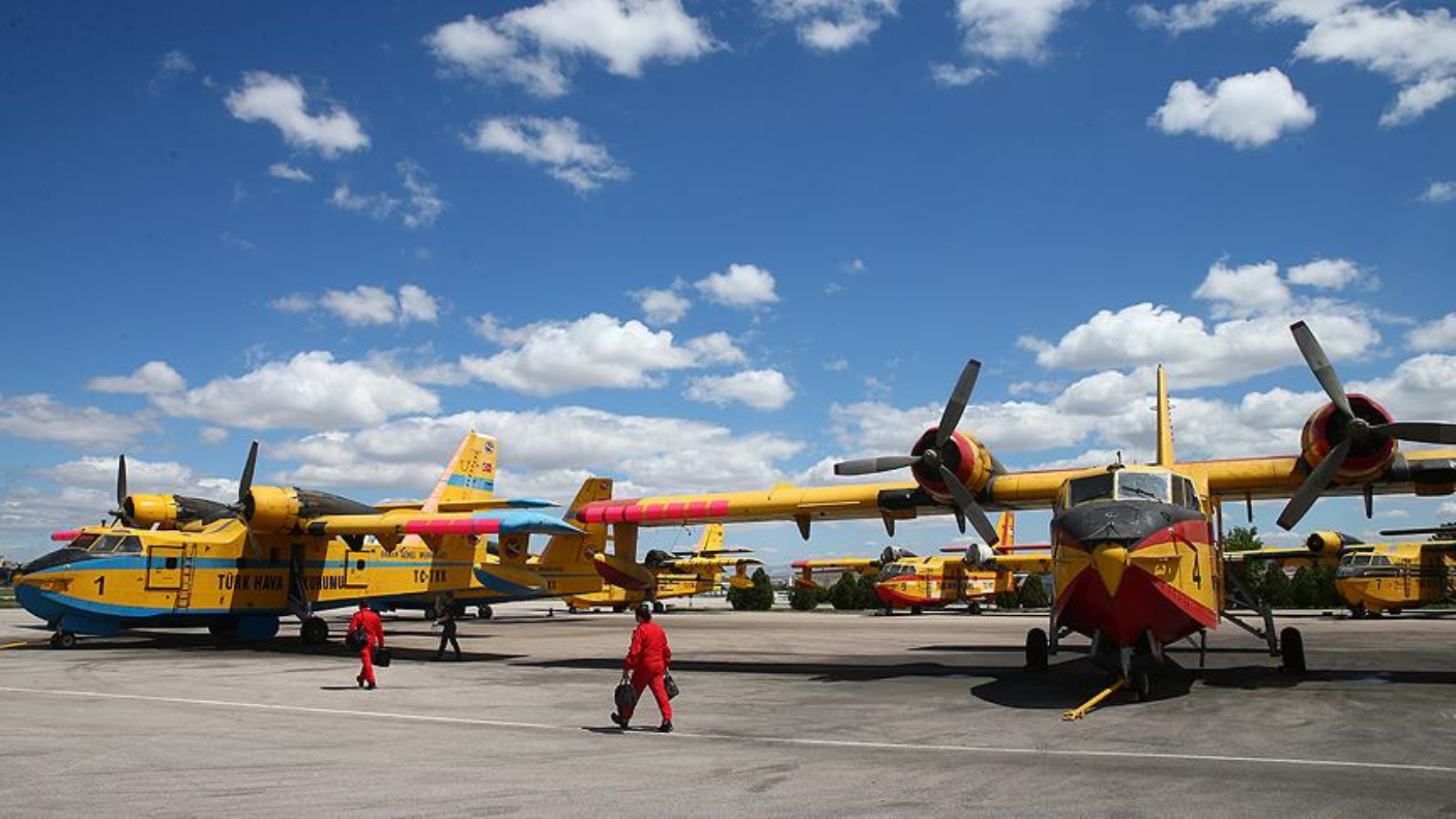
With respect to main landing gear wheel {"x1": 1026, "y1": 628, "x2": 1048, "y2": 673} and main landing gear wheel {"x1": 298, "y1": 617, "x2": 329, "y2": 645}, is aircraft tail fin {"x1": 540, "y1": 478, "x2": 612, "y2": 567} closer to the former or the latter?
main landing gear wheel {"x1": 298, "y1": 617, "x2": 329, "y2": 645}

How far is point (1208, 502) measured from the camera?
1638 cm

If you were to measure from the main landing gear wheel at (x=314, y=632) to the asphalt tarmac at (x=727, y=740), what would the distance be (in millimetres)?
2983

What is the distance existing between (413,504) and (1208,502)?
795 inches

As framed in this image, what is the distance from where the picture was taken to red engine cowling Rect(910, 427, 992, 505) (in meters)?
18.0

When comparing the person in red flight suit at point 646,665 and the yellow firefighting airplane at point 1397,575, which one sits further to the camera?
the yellow firefighting airplane at point 1397,575

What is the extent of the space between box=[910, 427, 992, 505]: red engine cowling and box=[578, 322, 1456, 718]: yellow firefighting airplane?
0.07ft

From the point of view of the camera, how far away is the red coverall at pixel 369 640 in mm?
16375

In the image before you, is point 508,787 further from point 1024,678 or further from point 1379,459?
point 1379,459

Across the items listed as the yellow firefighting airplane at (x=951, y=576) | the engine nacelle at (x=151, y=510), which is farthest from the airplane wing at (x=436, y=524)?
the yellow firefighting airplane at (x=951, y=576)

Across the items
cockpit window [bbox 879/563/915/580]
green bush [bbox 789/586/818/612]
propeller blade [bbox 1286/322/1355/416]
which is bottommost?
green bush [bbox 789/586/818/612]

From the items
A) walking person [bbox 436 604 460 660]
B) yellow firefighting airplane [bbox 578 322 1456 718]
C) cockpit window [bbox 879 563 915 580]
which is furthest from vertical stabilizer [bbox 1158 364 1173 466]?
cockpit window [bbox 879 563 915 580]

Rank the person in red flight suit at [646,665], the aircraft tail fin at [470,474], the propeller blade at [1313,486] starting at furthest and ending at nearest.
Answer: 1. the aircraft tail fin at [470,474]
2. the propeller blade at [1313,486]
3. the person in red flight suit at [646,665]

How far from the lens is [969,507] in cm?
1780

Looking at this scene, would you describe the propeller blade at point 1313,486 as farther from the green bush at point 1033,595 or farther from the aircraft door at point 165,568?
the green bush at point 1033,595
